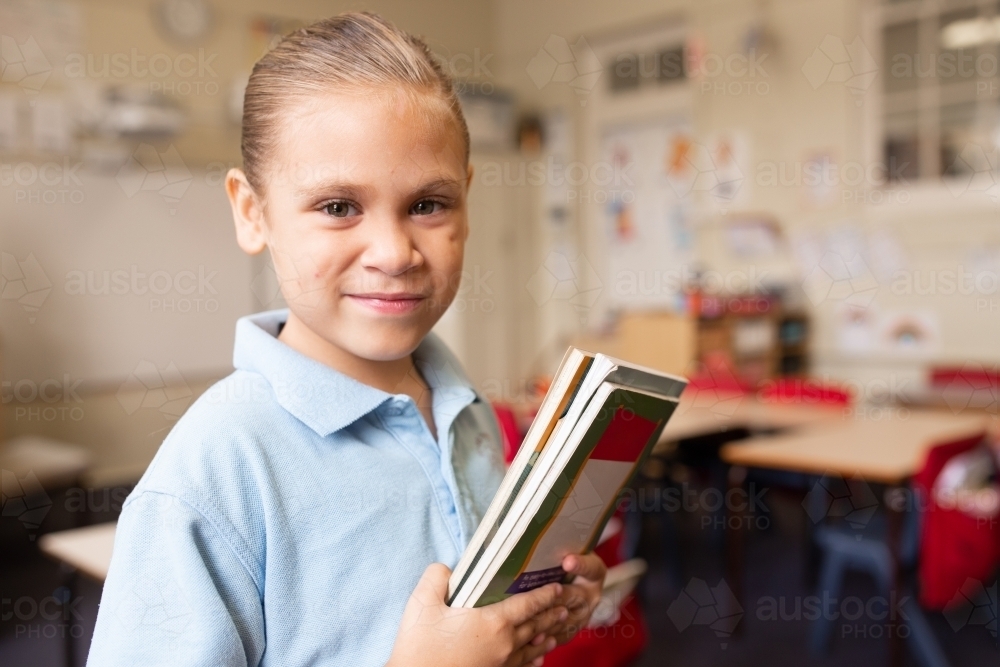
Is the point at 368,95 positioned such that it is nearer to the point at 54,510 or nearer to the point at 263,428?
the point at 263,428

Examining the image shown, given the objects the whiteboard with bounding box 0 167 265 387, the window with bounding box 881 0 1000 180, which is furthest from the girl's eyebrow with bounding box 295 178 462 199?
the window with bounding box 881 0 1000 180

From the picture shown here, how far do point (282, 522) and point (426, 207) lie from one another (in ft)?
0.90

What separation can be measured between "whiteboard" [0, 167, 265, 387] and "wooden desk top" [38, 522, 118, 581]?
84.1 inches

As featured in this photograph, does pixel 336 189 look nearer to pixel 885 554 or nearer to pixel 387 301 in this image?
pixel 387 301

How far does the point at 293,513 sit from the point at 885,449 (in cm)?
227

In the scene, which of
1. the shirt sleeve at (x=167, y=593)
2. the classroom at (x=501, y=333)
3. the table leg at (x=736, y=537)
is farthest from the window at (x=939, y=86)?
Result: the shirt sleeve at (x=167, y=593)

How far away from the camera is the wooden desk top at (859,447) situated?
2240mm

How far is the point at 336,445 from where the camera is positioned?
68 centimetres

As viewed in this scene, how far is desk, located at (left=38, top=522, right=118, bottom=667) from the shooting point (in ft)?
4.73

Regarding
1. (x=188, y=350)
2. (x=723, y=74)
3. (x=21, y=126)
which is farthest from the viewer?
(x=723, y=74)

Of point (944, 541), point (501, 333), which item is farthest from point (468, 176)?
point (501, 333)

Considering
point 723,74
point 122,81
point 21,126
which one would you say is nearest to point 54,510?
point 21,126

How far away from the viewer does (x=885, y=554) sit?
233cm

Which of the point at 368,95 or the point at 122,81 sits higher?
the point at 122,81
